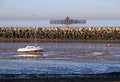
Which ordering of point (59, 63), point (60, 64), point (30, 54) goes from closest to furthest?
point (60, 64) → point (59, 63) → point (30, 54)

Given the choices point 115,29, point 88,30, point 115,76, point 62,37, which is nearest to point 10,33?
point 62,37

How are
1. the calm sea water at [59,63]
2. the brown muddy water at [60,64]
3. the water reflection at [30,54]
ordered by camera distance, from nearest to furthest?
the brown muddy water at [60,64] → the calm sea water at [59,63] → the water reflection at [30,54]

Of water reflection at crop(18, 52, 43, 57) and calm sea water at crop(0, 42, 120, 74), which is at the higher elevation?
calm sea water at crop(0, 42, 120, 74)

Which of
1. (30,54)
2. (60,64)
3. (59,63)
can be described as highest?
(60,64)

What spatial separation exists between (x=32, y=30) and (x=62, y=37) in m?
8.12

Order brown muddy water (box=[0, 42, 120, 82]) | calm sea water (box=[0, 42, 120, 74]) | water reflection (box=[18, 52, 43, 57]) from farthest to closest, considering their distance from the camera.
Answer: water reflection (box=[18, 52, 43, 57]), calm sea water (box=[0, 42, 120, 74]), brown muddy water (box=[0, 42, 120, 82])

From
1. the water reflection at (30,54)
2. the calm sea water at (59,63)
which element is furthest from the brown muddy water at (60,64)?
the water reflection at (30,54)

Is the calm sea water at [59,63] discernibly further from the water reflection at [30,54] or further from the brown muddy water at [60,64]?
the water reflection at [30,54]

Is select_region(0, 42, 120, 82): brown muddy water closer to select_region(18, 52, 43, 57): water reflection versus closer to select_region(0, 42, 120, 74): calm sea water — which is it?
select_region(0, 42, 120, 74): calm sea water

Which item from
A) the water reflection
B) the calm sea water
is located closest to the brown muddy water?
the calm sea water

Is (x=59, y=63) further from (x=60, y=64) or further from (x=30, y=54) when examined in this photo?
(x=30, y=54)

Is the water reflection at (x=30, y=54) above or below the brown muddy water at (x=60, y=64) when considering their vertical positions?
below

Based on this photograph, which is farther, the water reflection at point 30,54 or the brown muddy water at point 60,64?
the water reflection at point 30,54

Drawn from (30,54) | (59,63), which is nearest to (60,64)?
(59,63)
